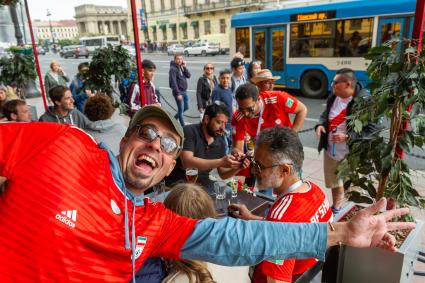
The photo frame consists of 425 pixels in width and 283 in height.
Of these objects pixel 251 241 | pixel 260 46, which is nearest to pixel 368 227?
pixel 251 241

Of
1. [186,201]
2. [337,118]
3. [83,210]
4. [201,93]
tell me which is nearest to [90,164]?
[83,210]

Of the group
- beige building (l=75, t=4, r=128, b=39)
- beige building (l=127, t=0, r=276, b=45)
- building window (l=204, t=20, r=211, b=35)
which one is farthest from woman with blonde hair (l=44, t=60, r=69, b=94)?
beige building (l=75, t=4, r=128, b=39)

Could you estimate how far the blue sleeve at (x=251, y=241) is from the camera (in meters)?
1.31

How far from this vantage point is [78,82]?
7617 millimetres

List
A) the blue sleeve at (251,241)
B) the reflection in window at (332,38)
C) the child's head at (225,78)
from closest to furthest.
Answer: the blue sleeve at (251,241), the child's head at (225,78), the reflection in window at (332,38)

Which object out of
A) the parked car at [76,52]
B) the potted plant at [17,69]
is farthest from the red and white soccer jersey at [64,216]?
the parked car at [76,52]

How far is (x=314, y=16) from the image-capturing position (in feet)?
35.9

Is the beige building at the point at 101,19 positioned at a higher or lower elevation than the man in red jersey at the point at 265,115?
higher

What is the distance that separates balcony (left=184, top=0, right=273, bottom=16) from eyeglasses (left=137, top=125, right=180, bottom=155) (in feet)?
146

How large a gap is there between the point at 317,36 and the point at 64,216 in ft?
37.1

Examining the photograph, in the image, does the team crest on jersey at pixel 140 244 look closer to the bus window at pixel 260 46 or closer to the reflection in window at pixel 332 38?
the reflection in window at pixel 332 38

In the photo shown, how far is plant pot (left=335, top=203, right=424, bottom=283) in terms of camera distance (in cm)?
238

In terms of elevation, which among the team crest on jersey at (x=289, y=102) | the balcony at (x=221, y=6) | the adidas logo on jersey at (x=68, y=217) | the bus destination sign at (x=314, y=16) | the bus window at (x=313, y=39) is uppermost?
the balcony at (x=221, y=6)

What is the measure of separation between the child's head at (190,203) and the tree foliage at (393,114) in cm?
117
